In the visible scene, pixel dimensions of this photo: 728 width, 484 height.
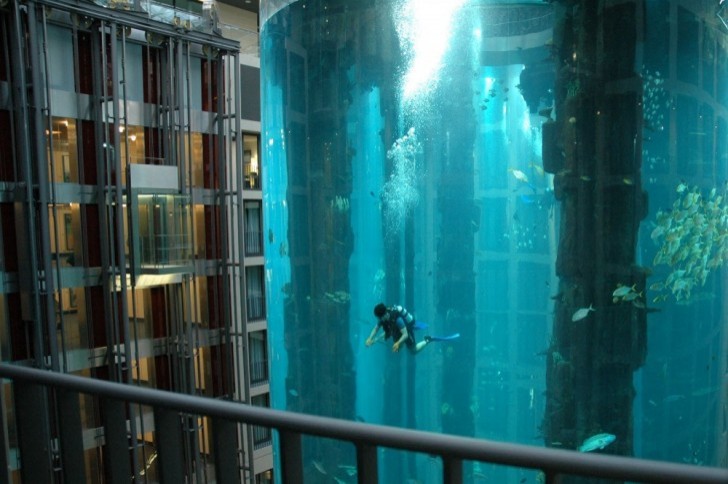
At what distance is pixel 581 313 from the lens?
342cm

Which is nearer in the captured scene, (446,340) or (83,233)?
(446,340)

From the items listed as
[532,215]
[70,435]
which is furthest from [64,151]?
[70,435]

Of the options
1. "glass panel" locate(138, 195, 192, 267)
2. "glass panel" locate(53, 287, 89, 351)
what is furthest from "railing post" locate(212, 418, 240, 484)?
"glass panel" locate(53, 287, 89, 351)

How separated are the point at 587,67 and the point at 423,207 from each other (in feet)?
3.80

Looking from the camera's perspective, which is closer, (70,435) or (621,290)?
(70,435)

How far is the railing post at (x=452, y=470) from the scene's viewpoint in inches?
49.2

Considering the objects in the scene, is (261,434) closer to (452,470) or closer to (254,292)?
(254,292)

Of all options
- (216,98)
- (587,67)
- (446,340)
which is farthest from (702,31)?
(216,98)

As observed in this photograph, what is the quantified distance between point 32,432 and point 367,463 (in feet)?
3.97

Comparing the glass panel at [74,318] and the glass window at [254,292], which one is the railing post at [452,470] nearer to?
the glass panel at [74,318]

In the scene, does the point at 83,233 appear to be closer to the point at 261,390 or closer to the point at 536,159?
the point at 261,390

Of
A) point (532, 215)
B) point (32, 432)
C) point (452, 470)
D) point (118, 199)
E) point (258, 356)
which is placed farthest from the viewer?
point (258, 356)

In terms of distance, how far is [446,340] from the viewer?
3578mm

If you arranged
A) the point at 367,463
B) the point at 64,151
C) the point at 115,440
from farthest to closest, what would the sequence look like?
the point at 64,151 < the point at 115,440 < the point at 367,463
